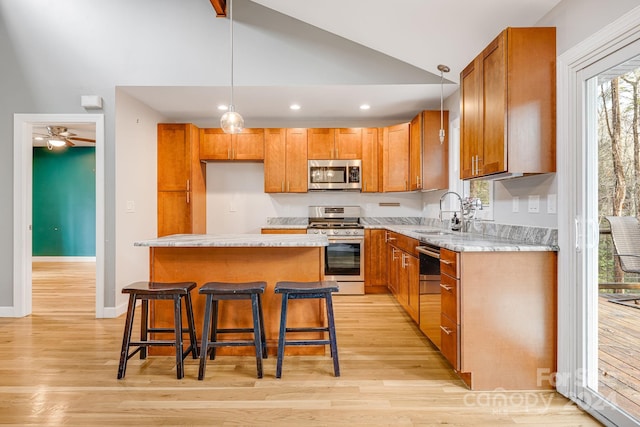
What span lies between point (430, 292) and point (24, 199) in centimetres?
411

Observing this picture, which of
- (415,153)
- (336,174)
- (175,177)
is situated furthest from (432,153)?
(175,177)

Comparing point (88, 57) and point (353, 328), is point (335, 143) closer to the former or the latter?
point (353, 328)

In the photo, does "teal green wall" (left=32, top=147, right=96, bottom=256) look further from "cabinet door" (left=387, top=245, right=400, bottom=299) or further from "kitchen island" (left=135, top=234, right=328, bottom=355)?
"cabinet door" (left=387, top=245, right=400, bottom=299)

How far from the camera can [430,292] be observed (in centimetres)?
282

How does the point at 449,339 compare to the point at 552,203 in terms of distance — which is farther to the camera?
the point at 449,339

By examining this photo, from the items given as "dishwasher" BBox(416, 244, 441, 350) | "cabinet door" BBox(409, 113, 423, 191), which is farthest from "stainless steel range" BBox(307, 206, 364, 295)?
"dishwasher" BBox(416, 244, 441, 350)

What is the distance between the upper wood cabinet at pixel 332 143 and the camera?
16.5ft

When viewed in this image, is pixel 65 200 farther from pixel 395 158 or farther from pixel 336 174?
pixel 395 158

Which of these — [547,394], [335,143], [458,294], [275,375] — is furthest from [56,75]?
[547,394]

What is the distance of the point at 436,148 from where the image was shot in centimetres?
441

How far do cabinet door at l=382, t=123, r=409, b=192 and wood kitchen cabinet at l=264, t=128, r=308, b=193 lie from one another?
1061 mm

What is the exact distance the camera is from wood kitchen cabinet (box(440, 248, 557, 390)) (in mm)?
2244

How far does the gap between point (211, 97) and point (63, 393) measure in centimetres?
317

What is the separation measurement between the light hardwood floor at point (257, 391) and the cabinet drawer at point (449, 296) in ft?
1.41
